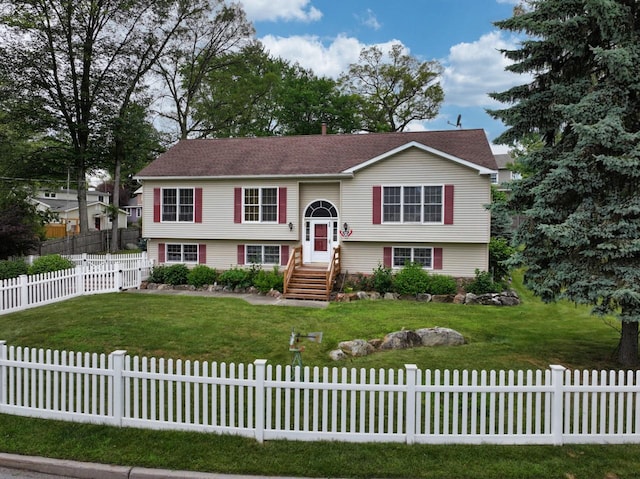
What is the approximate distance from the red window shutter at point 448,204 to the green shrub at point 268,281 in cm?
689

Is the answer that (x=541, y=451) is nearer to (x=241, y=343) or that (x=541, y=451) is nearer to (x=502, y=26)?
(x=241, y=343)

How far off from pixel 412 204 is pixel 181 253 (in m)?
10.7

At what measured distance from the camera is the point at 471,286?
15.9 metres

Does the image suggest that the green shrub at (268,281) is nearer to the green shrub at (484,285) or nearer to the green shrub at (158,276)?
the green shrub at (158,276)

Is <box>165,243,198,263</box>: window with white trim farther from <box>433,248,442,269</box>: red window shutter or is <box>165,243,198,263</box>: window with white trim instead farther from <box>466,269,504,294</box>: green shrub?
<box>466,269,504,294</box>: green shrub

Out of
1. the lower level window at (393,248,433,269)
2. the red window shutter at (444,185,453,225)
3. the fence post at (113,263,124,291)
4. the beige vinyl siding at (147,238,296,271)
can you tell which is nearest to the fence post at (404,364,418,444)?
the lower level window at (393,248,433,269)

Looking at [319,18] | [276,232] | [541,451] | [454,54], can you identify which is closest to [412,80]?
[454,54]

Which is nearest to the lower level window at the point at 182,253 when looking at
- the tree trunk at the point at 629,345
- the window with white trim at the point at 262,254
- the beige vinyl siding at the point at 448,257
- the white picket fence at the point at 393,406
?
the window with white trim at the point at 262,254

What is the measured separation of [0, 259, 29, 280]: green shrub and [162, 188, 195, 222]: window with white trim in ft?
18.5

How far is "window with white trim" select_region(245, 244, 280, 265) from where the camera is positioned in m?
18.6

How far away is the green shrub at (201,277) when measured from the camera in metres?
17.8

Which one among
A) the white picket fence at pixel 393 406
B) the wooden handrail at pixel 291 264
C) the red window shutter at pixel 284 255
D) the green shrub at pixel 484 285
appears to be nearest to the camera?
the white picket fence at pixel 393 406

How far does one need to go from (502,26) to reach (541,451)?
7.56 meters

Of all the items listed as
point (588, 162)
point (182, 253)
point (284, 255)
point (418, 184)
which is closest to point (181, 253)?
point (182, 253)
